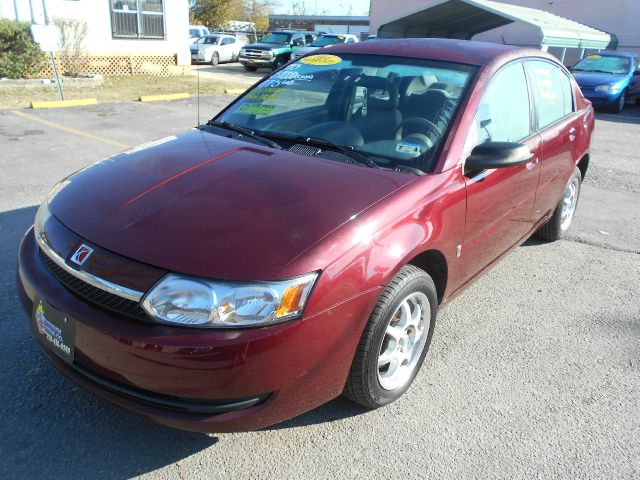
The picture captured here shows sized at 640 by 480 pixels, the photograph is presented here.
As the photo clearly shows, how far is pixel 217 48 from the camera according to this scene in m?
24.1

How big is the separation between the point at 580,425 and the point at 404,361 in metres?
0.90

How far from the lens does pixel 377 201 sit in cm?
243

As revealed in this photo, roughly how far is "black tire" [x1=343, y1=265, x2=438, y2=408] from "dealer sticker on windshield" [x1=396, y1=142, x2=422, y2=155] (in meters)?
0.69

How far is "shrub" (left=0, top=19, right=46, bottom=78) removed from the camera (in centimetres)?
1271

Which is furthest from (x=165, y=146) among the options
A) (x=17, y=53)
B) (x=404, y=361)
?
(x=17, y=53)

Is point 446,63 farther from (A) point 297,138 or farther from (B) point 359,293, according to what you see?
(B) point 359,293

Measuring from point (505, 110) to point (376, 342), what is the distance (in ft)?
6.17

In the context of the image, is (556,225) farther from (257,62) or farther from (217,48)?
(217,48)

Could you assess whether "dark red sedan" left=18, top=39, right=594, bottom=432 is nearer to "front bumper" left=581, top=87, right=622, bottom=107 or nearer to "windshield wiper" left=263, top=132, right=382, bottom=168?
"windshield wiper" left=263, top=132, right=382, bottom=168

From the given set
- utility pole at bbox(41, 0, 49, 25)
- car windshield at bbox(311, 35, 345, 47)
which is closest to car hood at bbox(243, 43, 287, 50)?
car windshield at bbox(311, 35, 345, 47)

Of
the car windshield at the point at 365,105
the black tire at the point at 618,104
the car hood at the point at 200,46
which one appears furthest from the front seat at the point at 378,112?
the car hood at the point at 200,46

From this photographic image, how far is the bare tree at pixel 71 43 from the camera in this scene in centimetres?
1471

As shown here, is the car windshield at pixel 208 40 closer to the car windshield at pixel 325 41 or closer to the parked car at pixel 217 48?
the parked car at pixel 217 48

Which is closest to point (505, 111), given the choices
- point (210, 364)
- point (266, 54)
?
point (210, 364)
